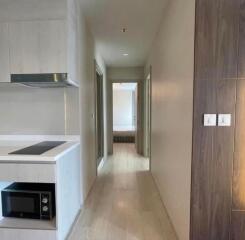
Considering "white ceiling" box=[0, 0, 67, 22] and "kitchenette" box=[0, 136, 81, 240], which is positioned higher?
"white ceiling" box=[0, 0, 67, 22]

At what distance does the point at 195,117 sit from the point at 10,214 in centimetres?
201

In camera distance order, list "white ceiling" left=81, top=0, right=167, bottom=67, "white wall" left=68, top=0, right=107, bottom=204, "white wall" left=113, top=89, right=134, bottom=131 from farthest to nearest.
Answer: "white wall" left=113, top=89, right=134, bottom=131, "white ceiling" left=81, top=0, right=167, bottom=67, "white wall" left=68, top=0, right=107, bottom=204

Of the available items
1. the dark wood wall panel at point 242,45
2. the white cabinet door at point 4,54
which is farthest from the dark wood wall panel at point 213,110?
the white cabinet door at point 4,54

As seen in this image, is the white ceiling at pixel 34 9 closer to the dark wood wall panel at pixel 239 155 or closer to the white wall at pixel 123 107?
the dark wood wall panel at pixel 239 155

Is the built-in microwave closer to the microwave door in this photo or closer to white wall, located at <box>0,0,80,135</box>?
the microwave door

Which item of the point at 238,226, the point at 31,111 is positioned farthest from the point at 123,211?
the point at 31,111

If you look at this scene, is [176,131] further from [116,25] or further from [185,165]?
[116,25]

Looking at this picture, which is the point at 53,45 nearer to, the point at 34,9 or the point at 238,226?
the point at 34,9

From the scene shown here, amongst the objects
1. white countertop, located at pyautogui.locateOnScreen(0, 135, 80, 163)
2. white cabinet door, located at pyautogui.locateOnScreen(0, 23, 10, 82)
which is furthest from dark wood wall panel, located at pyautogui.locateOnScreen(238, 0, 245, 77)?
white cabinet door, located at pyautogui.locateOnScreen(0, 23, 10, 82)

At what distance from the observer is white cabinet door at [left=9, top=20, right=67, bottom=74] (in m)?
2.12

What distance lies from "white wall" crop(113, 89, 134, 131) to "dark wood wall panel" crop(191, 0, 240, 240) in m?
9.57

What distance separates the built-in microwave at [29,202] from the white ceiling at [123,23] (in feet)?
7.48

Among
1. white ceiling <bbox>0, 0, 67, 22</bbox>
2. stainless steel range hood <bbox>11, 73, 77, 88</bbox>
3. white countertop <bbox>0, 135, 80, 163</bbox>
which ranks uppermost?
white ceiling <bbox>0, 0, 67, 22</bbox>

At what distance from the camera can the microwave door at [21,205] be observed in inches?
77.9
